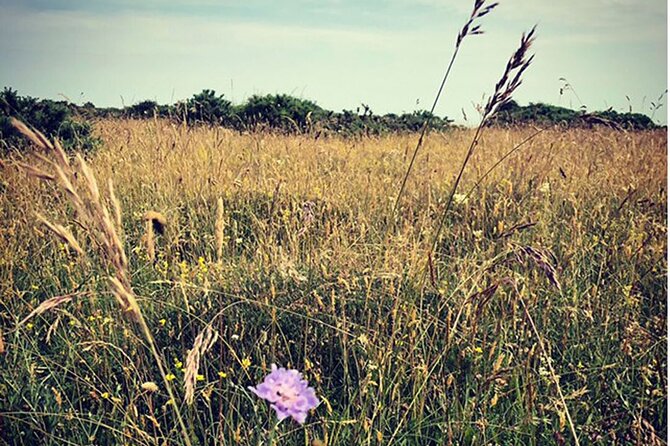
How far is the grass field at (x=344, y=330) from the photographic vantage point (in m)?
1.37

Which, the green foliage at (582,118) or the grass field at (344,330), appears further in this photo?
the green foliage at (582,118)

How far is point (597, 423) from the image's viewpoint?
147 cm

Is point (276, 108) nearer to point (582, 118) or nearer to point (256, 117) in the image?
point (256, 117)

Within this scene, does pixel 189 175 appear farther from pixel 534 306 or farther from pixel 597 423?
pixel 597 423

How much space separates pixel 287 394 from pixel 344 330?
80cm

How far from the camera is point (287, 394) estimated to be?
814mm

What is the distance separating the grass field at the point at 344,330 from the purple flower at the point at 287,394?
0.39 ft

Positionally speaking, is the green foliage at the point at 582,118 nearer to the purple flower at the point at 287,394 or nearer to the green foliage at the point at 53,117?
the purple flower at the point at 287,394

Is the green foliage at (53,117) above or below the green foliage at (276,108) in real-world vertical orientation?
below

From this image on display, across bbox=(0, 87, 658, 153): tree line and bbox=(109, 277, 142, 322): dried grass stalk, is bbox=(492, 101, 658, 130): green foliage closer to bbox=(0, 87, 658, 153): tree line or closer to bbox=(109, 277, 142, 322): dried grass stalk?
bbox=(0, 87, 658, 153): tree line

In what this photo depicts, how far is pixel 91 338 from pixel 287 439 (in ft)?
2.33

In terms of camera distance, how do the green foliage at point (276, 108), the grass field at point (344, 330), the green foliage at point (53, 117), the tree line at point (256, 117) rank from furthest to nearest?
the green foliage at point (276, 108), the green foliage at point (53, 117), the tree line at point (256, 117), the grass field at point (344, 330)

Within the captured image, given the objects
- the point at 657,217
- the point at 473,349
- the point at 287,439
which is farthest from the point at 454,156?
the point at 287,439

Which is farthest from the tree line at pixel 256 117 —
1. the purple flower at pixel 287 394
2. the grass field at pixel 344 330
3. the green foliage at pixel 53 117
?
the purple flower at pixel 287 394
